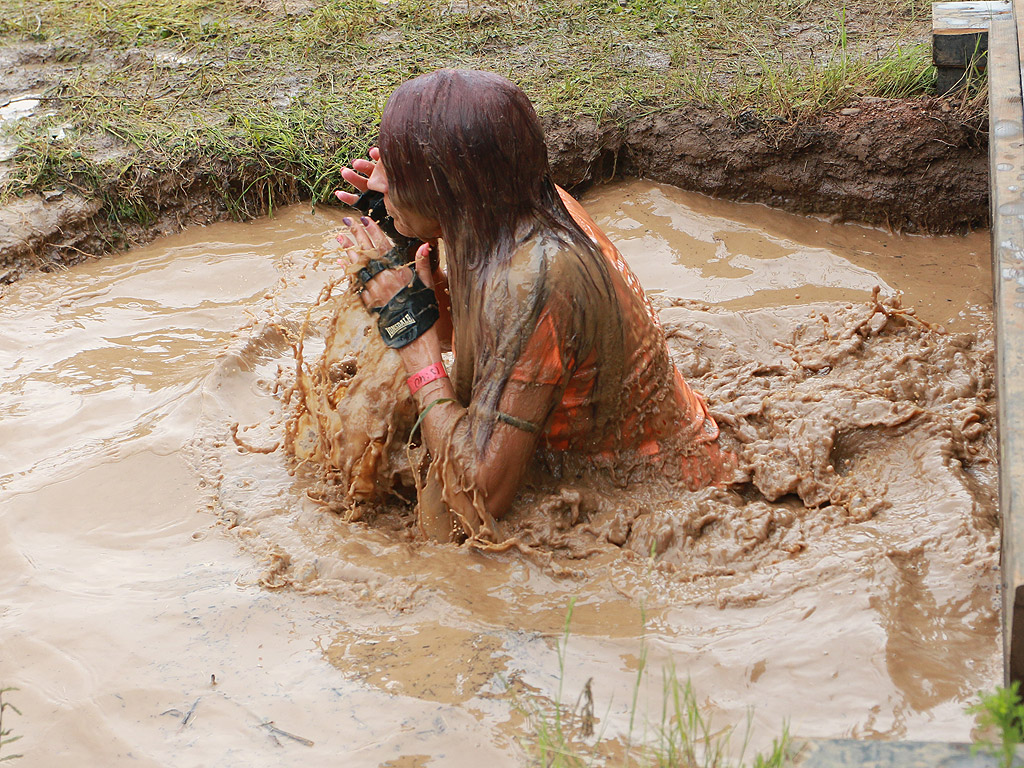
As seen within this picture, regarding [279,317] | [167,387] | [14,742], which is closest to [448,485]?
[14,742]

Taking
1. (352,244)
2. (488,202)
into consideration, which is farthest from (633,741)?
(352,244)

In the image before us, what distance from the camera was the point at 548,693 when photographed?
209 cm

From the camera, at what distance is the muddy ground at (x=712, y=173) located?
4.69 m

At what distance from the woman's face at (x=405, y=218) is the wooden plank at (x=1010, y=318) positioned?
1.39m

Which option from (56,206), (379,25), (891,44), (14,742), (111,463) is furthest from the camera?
(379,25)

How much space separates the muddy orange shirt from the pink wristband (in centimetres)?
33

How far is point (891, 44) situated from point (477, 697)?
479 cm

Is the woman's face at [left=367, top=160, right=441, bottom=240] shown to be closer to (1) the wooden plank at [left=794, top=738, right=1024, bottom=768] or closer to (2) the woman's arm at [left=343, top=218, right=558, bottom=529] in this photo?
(2) the woman's arm at [left=343, top=218, right=558, bottom=529]

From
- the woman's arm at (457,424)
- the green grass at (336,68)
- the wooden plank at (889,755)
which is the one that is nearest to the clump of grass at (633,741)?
the wooden plank at (889,755)

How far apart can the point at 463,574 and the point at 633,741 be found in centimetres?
79

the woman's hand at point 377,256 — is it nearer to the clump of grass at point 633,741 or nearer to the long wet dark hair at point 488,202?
the long wet dark hair at point 488,202

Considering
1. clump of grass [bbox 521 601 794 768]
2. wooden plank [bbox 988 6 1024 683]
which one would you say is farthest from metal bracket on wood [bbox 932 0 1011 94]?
clump of grass [bbox 521 601 794 768]

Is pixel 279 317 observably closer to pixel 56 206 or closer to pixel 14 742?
pixel 56 206

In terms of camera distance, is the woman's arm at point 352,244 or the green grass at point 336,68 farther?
the green grass at point 336,68
